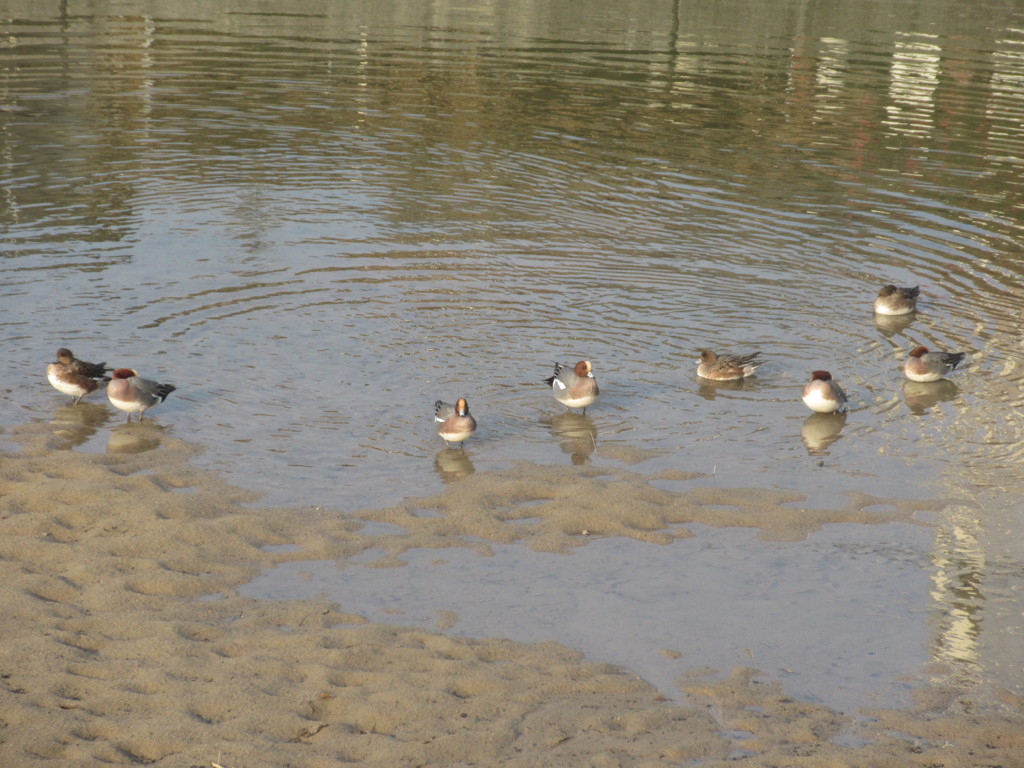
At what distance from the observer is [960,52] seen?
47.4 m

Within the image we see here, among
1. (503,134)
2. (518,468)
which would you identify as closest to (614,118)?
(503,134)

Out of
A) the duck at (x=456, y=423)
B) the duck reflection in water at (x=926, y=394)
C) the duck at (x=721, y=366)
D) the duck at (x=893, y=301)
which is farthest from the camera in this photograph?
the duck at (x=893, y=301)

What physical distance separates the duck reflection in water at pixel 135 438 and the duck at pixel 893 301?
37.6ft

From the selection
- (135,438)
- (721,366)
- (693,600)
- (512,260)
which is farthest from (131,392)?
(512,260)

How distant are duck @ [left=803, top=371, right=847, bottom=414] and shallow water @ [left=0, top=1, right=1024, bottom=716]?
26 cm

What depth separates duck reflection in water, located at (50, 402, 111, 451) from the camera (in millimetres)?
13633

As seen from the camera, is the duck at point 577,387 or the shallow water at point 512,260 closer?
the shallow water at point 512,260

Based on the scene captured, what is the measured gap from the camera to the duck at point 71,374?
14.3 m

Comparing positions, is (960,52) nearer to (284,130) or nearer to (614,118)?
(614,118)

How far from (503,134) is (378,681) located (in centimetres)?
2349

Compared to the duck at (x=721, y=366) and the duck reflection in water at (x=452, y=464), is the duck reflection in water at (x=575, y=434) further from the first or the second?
the duck at (x=721, y=366)

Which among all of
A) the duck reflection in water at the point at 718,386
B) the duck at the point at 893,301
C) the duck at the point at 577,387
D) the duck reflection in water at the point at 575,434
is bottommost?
the duck reflection in water at the point at 575,434

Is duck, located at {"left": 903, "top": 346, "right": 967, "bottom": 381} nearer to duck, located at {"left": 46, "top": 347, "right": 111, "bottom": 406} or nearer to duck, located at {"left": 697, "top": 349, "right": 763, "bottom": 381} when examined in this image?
duck, located at {"left": 697, "top": 349, "right": 763, "bottom": 381}

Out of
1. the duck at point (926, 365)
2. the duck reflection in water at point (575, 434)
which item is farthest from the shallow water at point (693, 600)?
the duck at point (926, 365)
